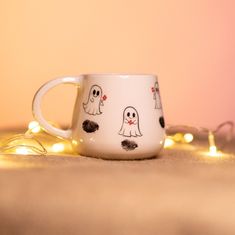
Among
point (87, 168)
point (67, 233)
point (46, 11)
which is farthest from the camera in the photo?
point (46, 11)

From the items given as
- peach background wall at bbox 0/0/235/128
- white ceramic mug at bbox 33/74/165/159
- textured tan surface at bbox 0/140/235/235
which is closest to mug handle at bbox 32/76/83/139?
white ceramic mug at bbox 33/74/165/159

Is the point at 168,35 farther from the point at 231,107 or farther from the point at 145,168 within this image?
the point at 145,168

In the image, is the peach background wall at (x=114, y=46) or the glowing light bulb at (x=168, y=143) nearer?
the glowing light bulb at (x=168, y=143)

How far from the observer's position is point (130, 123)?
580mm

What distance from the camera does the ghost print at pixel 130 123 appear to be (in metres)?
0.58

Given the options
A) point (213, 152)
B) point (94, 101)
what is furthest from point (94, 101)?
point (213, 152)

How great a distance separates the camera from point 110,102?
0.58 m

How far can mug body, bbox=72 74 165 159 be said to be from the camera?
58 cm

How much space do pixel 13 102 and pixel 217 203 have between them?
826mm

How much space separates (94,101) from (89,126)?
1.2 inches

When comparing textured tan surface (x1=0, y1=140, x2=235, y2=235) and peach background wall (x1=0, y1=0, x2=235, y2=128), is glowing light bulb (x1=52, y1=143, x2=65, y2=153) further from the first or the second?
peach background wall (x1=0, y1=0, x2=235, y2=128)

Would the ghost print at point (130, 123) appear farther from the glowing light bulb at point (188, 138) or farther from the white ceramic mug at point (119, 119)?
the glowing light bulb at point (188, 138)

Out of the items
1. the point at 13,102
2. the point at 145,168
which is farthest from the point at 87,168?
the point at 13,102

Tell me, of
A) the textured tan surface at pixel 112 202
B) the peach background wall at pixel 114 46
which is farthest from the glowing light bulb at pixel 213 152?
the peach background wall at pixel 114 46
